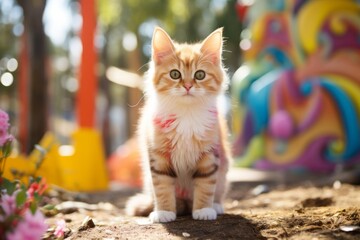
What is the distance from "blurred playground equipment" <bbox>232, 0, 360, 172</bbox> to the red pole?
124 inches

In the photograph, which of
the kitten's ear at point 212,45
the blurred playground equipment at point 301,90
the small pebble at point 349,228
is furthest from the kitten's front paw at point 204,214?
the blurred playground equipment at point 301,90

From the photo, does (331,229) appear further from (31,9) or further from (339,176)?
(31,9)

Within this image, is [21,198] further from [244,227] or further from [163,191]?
[244,227]

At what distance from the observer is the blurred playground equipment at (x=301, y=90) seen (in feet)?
23.0

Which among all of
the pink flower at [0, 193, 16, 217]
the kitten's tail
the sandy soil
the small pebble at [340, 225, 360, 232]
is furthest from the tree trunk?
Result: the small pebble at [340, 225, 360, 232]

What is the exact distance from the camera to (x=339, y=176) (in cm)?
529

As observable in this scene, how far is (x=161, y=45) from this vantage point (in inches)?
113

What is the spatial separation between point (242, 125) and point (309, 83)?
154 centimetres

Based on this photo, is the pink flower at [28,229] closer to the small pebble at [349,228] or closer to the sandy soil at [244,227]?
the sandy soil at [244,227]

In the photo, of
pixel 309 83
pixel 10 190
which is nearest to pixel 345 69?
pixel 309 83

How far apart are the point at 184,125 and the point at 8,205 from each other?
1285 millimetres

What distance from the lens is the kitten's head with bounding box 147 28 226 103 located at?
8.96 feet

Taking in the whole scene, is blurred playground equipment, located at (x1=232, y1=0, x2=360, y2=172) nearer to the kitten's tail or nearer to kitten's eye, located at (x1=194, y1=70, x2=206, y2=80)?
the kitten's tail

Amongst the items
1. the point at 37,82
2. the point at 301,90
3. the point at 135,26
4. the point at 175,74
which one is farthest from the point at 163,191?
the point at 135,26
